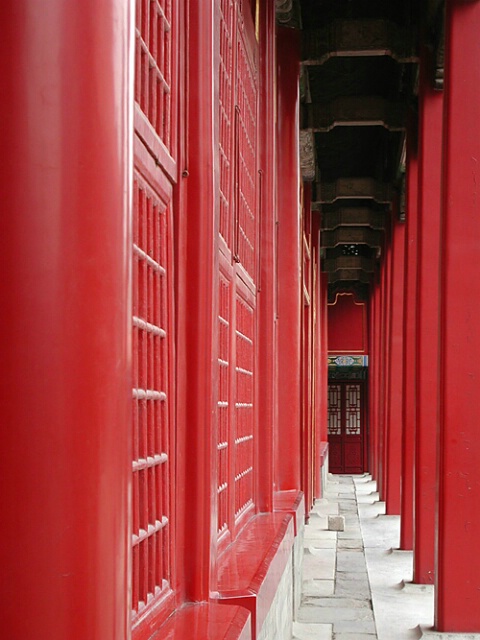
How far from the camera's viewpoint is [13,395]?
1692mm

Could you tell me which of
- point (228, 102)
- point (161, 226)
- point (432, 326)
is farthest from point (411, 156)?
point (161, 226)

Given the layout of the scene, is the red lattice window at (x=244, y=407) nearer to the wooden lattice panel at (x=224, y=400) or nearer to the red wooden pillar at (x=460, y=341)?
the wooden lattice panel at (x=224, y=400)

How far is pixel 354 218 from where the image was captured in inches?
877

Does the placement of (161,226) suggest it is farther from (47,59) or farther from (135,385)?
(47,59)

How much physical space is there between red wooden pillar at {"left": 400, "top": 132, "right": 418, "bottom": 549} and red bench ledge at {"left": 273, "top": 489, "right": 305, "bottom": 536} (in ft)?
14.1

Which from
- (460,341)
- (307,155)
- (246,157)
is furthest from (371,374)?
(246,157)

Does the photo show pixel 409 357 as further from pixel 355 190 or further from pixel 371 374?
pixel 371 374

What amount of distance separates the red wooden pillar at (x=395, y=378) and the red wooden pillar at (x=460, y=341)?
1014cm

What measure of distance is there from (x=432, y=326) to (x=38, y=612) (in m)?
9.42

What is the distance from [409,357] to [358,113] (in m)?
3.52

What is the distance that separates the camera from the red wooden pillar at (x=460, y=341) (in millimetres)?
8062

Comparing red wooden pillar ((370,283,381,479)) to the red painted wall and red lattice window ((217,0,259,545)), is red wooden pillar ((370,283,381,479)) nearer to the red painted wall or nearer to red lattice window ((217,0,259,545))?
the red painted wall

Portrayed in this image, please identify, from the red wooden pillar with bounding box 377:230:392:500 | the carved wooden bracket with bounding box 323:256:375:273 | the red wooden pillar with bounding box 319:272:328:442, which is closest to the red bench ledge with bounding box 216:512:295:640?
the red wooden pillar with bounding box 377:230:392:500

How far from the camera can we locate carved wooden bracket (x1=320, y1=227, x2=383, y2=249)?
78.4 feet
